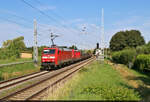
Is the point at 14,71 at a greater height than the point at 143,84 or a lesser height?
greater

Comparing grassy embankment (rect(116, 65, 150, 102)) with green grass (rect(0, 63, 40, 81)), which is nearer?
grassy embankment (rect(116, 65, 150, 102))

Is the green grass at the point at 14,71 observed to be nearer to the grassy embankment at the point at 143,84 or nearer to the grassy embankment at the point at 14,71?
the grassy embankment at the point at 14,71

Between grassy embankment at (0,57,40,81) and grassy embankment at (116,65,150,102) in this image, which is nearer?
grassy embankment at (116,65,150,102)

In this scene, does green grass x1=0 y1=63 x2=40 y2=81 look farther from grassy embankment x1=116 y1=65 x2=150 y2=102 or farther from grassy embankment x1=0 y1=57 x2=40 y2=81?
grassy embankment x1=116 y1=65 x2=150 y2=102

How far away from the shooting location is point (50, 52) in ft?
71.3

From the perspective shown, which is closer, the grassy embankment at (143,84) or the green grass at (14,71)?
the grassy embankment at (143,84)

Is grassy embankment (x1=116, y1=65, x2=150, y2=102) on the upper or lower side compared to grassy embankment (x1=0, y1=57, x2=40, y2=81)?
lower

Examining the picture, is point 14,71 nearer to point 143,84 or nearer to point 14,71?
point 14,71

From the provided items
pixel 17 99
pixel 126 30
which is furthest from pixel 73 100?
pixel 126 30

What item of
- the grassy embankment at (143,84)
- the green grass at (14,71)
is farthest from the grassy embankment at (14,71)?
the grassy embankment at (143,84)

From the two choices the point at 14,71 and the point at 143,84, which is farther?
the point at 14,71

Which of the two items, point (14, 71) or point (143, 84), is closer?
point (143, 84)

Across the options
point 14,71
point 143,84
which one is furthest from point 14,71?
point 143,84

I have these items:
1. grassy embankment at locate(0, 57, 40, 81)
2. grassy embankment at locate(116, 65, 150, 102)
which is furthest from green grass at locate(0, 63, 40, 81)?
grassy embankment at locate(116, 65, 150, 102)
